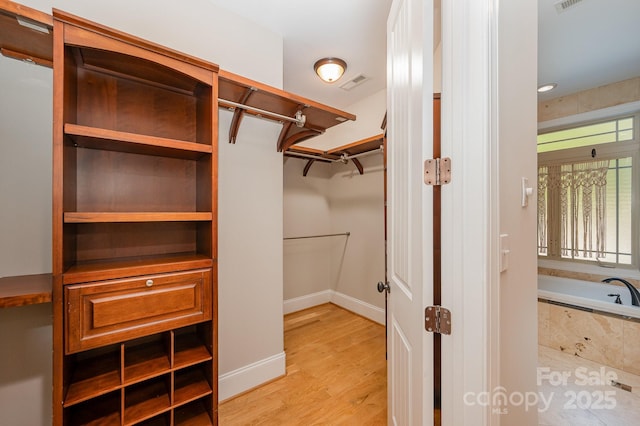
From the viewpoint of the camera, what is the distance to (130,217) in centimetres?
113

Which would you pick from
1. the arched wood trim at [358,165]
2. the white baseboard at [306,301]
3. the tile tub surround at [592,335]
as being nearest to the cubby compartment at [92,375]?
the white baseboard at [306,301]

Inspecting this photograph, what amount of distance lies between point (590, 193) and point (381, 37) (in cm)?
306

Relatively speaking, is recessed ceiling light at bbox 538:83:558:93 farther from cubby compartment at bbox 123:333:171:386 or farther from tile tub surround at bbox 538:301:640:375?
cubby compartment at bbox 123:333:171:386

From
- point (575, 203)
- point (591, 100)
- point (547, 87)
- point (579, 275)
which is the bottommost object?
point (579, 275)

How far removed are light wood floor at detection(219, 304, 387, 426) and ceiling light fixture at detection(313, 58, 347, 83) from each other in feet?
8.63

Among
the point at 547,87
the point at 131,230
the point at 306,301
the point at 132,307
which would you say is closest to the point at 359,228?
the point at 306,301

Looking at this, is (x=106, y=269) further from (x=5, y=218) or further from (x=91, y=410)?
(x=91, y=410)

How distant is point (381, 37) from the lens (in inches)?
82.7

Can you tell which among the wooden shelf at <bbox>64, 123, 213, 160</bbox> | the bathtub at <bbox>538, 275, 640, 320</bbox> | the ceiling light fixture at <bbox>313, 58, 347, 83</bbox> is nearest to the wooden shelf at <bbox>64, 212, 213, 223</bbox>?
the wooden shelf at <bbox>64, 123, 213, 160</bbox>

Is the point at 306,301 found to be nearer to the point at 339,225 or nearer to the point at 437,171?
the point at 339,225

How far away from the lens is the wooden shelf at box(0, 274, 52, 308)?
895 mm

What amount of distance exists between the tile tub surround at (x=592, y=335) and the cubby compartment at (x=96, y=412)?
3517 millimetres

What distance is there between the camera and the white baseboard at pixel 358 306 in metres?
2.96

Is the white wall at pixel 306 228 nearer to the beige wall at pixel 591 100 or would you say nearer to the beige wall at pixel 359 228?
the beige wall at pixel 359 228
